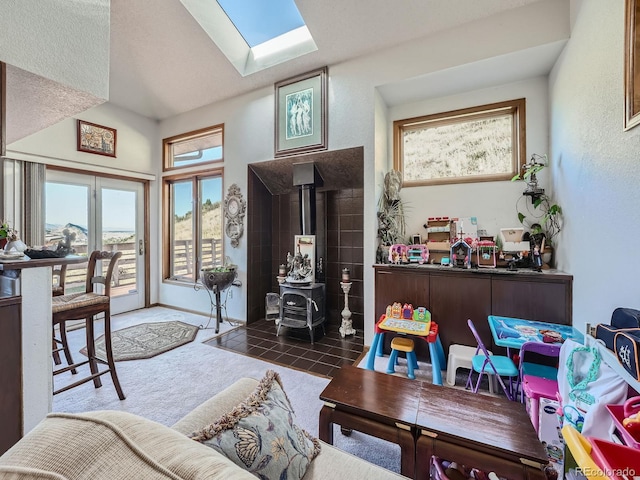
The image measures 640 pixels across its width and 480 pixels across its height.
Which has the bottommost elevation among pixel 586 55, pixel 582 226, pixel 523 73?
pixel 582 226

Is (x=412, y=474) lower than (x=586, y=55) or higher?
lower

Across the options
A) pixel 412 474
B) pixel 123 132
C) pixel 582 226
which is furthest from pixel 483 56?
pixel 123 132

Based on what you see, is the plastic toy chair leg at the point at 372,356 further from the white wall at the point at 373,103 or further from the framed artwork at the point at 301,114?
the framed artwork at the point at 301,114

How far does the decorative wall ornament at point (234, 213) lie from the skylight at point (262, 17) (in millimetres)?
2041

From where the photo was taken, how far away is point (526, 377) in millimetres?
1822

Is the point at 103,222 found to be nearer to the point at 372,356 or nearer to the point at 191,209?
the point at 191,209

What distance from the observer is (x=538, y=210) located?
287 centimetres

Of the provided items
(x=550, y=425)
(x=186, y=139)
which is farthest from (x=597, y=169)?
(x=186, y=139)

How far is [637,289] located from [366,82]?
2966 mm

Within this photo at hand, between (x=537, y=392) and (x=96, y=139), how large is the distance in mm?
5851

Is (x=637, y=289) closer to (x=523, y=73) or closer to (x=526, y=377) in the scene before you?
(x=526, y=377)

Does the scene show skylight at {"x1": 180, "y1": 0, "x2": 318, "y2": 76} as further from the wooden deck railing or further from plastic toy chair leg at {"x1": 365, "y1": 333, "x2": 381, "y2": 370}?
plastic toy chair leg at {"x1": 365, "y1": 333, "x2": 381, "y2": 370}

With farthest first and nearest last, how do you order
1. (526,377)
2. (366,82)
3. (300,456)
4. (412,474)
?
(366,82), (526,377), (412,474), (300,456)

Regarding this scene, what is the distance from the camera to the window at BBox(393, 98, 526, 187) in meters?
3.01
